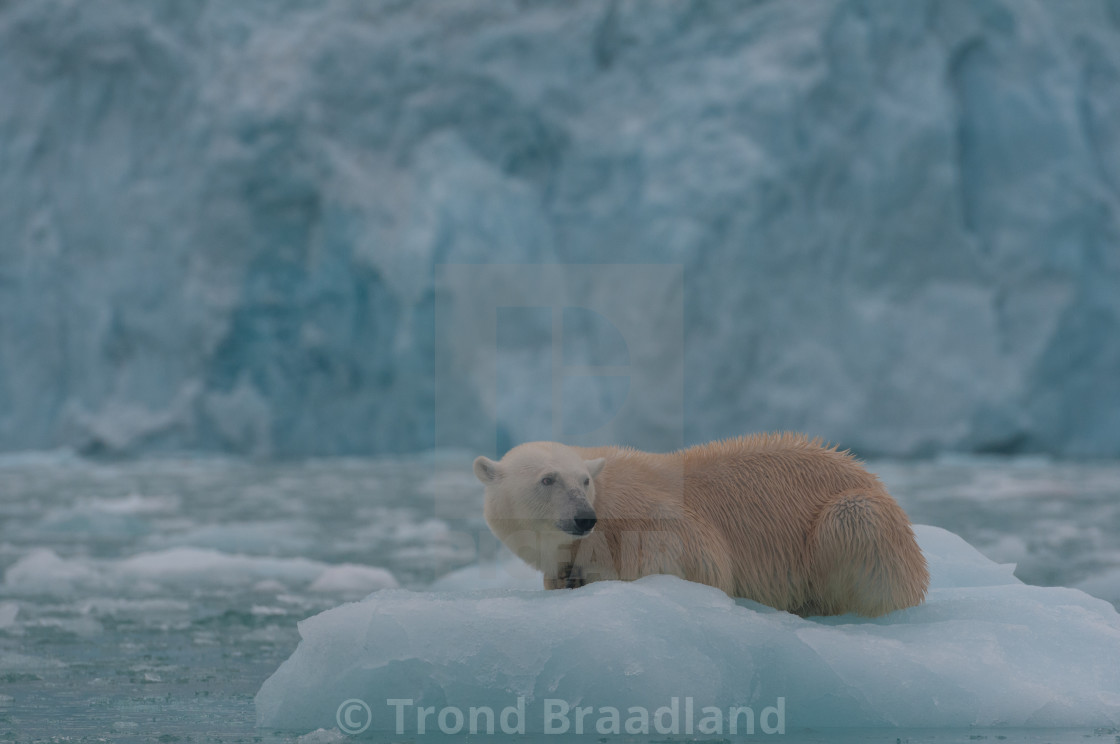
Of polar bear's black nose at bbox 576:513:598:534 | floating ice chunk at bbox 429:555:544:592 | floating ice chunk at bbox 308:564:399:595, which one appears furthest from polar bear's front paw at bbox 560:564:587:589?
floating ice chunk at bbox 308:564:399:595

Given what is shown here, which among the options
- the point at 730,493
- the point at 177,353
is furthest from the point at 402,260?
the point at 730,493

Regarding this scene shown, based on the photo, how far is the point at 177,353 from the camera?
13.9m

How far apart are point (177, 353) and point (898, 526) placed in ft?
41.8

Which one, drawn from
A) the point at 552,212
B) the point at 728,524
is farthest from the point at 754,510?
the point at 552,212

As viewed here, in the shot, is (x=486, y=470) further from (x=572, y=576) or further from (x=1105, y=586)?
(x=1105, y=586)

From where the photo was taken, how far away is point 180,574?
18.0ft

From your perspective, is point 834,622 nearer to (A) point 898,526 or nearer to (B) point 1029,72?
(A) point 898,526

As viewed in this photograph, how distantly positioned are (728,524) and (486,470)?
0.69 meters

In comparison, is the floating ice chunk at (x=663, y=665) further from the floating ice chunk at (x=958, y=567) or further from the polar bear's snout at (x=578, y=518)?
the floating ice chunk at (x=958, y=567)

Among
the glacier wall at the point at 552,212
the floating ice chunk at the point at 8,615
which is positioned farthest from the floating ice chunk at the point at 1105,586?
the glacier wall at the point at 552,212

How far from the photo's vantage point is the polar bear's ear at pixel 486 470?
2846 mm

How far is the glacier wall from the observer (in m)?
12.6

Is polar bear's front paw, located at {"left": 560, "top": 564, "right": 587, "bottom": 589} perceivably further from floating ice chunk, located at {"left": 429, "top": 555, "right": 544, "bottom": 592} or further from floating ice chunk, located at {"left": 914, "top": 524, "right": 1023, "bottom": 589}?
floating ice chunk, located at {"left": 914, "top": 524, "right": 1023, "bottom": 589}

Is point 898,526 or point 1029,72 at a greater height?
point 1029,72
